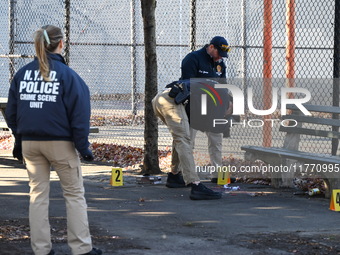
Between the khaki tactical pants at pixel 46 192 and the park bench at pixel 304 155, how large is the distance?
3.47 metres

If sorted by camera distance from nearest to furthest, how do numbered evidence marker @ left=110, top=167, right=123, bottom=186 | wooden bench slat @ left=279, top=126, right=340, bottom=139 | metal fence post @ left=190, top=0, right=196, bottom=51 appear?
wooden bench slat @ left=279, top=126, right=340, bottom=139 < numbered evidence marker @ left=110, top=167, right=123, bottom=186 < metal fence post @ left=190, top=0, right=196, bottom=51

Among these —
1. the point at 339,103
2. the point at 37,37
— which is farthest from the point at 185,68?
the point at 37,37

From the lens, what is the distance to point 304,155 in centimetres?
918

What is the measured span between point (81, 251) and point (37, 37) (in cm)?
164

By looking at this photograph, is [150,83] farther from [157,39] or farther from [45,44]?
[157,39]

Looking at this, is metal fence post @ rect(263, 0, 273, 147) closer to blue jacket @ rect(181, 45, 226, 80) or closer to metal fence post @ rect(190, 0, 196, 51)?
metal fence post @ rect(190, 0, 196, 51)

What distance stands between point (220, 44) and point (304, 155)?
1664mm

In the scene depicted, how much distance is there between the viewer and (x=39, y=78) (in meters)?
5.93

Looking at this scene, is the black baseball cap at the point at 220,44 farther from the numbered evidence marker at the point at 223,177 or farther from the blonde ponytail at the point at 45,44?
the blonde ponytail at the point at 45,44

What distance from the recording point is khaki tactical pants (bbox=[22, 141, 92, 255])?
236 inches

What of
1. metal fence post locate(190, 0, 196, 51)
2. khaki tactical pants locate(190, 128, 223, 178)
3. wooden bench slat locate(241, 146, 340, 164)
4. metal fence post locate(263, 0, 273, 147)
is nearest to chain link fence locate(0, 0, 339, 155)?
metal fence post locate(263, 0, 273, 147)

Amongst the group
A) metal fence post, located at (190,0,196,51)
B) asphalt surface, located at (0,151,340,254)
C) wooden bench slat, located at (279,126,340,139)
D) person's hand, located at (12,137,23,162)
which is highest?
metal fence post, located at (190,0,196,51)

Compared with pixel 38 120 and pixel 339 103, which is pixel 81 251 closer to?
pixel 38 120

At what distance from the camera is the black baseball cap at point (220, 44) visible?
9508mm
